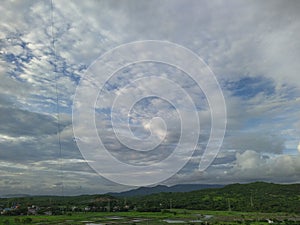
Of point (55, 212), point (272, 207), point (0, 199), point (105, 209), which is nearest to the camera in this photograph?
point (55, 212)

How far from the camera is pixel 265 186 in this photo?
99188 mm

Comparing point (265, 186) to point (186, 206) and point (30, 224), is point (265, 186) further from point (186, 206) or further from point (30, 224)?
point (30, 224)

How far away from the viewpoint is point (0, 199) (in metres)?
80.3

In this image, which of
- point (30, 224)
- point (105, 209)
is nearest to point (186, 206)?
point (105, 209)

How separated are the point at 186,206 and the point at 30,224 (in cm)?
4195

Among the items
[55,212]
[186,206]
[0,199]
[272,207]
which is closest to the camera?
[55,212]

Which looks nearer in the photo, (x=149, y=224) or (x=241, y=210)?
(x=149, y=224)

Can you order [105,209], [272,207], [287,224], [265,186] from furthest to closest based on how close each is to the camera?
[265,186]
[105,209]
[272,207]
[287,224]

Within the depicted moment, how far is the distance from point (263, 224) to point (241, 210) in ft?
85.0

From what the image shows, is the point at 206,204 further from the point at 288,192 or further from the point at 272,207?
the point at 288,192

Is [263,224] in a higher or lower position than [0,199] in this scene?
lower

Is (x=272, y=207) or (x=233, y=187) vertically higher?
(x=233, y=187)

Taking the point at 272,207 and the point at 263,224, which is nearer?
the point at 263,224

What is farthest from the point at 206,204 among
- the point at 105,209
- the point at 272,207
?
the point at 105,209
